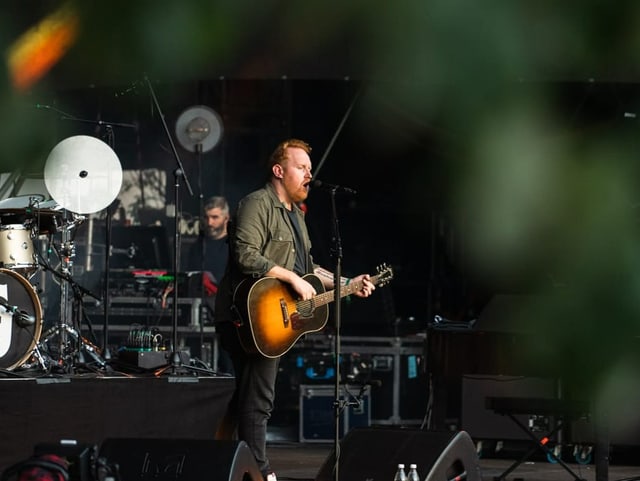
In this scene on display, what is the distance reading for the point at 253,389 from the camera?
493cm

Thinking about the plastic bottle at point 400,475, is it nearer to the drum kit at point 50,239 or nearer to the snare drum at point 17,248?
the drum kit at point 50,239

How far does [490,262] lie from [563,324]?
295 millimetres

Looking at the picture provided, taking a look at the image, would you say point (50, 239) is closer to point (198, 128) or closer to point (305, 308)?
point (305, 308)

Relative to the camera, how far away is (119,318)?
9.23m

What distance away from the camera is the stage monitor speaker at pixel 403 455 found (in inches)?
152

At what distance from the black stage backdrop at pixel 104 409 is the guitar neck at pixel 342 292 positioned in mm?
759

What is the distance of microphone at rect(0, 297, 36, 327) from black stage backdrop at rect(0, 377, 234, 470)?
2.76 feet

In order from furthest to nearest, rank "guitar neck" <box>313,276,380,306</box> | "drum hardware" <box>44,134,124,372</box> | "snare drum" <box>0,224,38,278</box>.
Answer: "snare drum" <box>0,224,38,278</box>
"drum hardware" <box>44,134,124,372</box>
"guitar neck" <box>313,276,380,306</box>

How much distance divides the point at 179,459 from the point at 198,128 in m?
6.46

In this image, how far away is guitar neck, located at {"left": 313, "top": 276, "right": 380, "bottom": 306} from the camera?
5145mm

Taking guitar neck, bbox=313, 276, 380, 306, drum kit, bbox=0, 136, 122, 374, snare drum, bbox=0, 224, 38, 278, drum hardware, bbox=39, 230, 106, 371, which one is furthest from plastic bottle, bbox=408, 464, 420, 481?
snare drum, bbox=0, 224, 38, 278

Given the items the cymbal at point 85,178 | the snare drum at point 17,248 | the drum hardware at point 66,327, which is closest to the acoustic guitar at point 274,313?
the drum hardware at point 66,327

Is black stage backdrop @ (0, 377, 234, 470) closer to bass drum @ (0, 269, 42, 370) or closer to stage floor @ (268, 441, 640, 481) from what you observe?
bass drum @ (0, 269, 42, 370)

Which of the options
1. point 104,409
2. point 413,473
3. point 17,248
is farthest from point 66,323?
point 413,473
